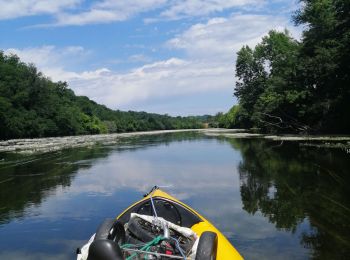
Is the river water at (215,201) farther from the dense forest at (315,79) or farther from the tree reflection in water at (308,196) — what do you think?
the dense forest at (315,79)

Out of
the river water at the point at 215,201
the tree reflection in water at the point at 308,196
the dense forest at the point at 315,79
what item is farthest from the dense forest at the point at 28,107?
the tree reflection in water at the point at 308,196

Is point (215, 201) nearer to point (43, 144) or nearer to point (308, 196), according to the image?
point (308, 196)

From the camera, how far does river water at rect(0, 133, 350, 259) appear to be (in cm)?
995

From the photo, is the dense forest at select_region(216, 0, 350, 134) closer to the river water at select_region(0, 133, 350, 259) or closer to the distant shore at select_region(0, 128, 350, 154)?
the distant shore at select_region(0, 128, 350, 154)

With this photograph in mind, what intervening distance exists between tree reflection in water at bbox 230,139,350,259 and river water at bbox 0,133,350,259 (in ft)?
0.07

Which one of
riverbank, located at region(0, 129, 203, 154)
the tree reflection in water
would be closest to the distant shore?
riverbank, located at region(0, 129, 203, 154)

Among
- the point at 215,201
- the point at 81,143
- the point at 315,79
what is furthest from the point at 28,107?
the point at 215,201

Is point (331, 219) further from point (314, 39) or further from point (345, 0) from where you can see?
point (314, 39)

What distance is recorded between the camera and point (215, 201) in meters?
14.9

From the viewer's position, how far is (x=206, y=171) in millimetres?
23297

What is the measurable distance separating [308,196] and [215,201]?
10.9 feet

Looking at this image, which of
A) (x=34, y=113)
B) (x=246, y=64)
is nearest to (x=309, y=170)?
(x=246, y=64)

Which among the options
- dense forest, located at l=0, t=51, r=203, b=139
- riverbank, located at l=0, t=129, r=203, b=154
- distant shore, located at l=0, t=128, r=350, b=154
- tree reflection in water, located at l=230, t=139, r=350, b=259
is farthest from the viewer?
dense forest, located at l=0, t=51, r=203, b=139

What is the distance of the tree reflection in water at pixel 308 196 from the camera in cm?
991
